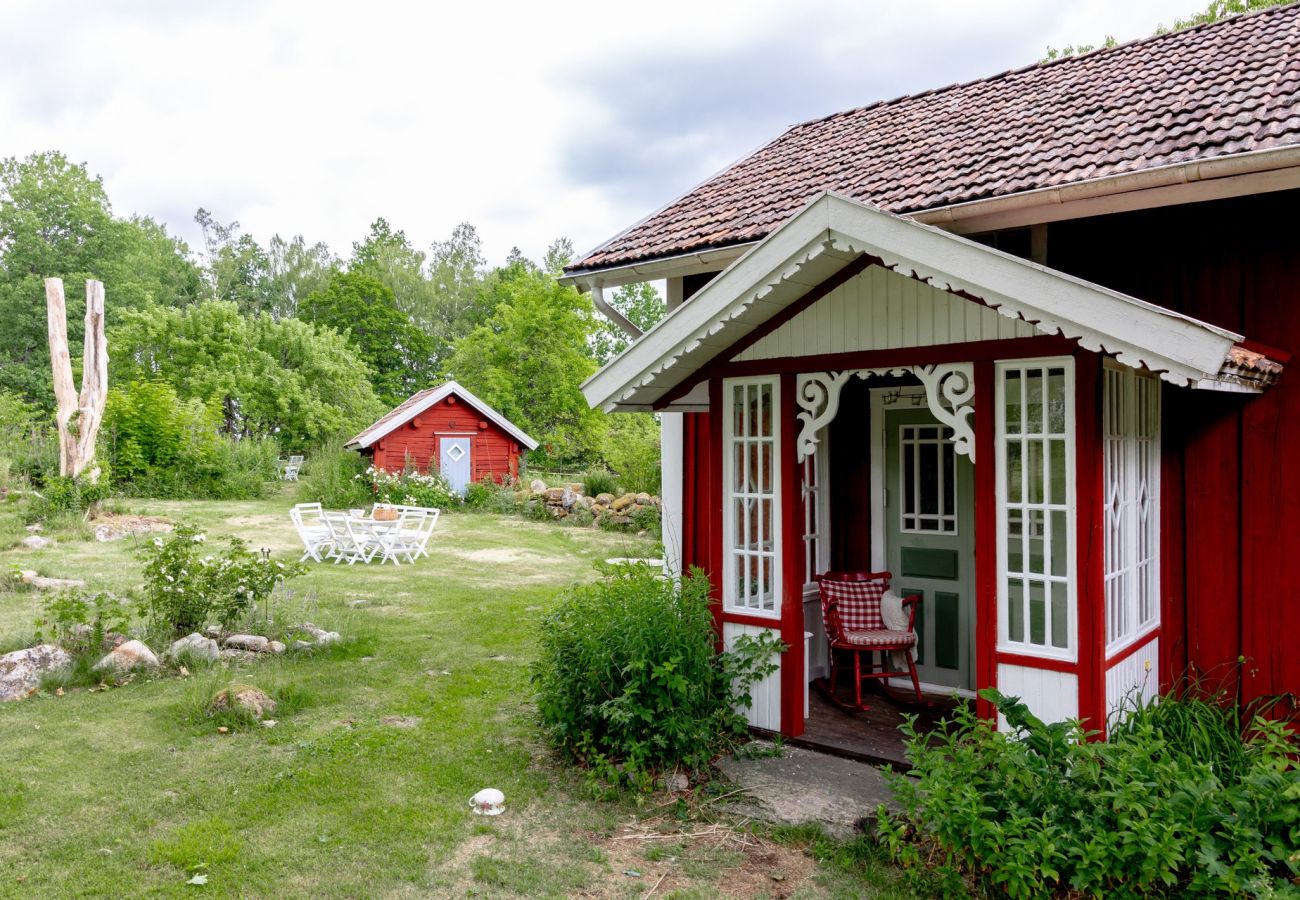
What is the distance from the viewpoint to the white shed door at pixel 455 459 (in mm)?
24281

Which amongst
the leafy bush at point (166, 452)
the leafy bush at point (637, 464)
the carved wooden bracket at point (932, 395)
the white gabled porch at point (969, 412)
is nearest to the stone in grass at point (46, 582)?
the white gabled porch at point (969, 412)

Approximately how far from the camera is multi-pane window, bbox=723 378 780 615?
17.1 ft

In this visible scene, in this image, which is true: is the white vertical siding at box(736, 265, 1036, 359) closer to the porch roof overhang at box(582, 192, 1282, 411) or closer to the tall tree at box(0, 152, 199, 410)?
the porch roof overhang at box(582, 192, 1282, 411)

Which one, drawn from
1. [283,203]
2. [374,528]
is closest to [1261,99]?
[374,528]

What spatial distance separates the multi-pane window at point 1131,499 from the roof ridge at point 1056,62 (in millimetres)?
3801

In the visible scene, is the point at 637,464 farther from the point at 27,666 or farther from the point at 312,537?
the point at 27,666

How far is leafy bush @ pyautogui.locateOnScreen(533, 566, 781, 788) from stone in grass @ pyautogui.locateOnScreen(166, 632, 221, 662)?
3443 mm

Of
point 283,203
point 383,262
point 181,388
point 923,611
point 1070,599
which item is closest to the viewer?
point 1070,599

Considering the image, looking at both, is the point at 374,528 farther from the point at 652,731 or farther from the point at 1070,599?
the point at 1070,599

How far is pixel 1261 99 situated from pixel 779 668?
416 centimetres

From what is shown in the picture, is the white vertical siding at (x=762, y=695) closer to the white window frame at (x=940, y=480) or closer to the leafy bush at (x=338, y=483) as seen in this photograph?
the white window frame at (x=940, y=480)

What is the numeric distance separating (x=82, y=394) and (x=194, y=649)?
13.9 meters

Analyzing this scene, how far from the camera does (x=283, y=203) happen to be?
52.5 meters

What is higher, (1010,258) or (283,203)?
(283,203)
